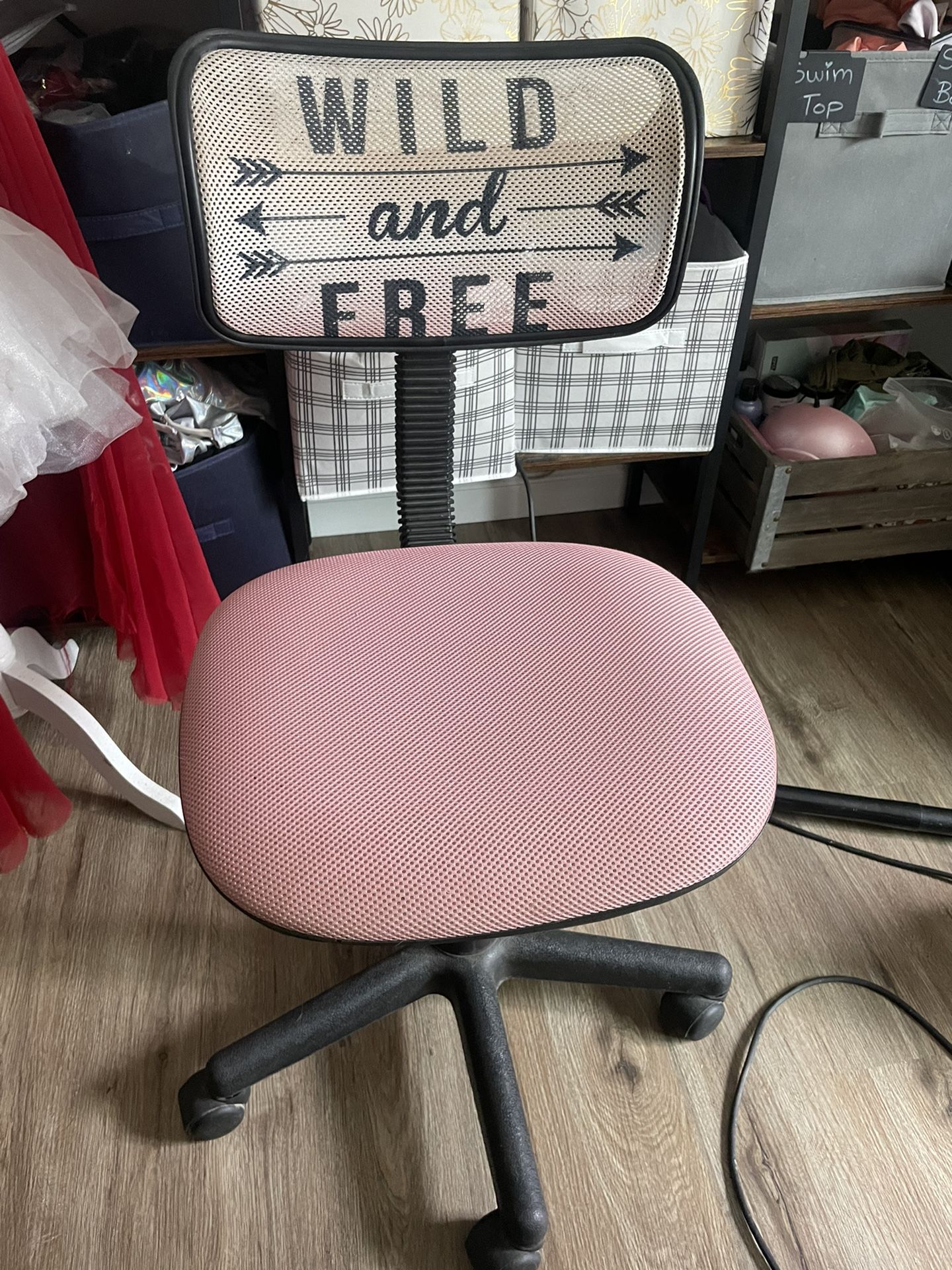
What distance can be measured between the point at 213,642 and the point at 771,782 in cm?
48

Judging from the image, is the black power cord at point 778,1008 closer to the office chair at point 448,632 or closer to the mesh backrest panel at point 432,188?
the office chair at point 448,632

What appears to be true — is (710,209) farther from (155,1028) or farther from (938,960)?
(155,1028)

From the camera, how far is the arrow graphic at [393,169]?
0.77 m

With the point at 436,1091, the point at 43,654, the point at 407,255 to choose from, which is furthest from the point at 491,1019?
the point at 43,654

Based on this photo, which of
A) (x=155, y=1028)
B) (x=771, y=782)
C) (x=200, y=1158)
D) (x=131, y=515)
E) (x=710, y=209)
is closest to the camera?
(x=771, y=782)

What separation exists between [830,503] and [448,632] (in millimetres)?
879

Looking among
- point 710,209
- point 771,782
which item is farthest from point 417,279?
point 710,209

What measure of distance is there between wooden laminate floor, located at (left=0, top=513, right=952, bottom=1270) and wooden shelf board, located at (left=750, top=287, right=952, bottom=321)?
0.67 metres

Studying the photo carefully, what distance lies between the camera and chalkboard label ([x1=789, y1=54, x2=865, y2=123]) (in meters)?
1.11

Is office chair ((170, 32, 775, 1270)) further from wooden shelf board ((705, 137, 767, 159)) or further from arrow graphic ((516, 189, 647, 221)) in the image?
wooden shelf board ((705, 137, 767, 159))

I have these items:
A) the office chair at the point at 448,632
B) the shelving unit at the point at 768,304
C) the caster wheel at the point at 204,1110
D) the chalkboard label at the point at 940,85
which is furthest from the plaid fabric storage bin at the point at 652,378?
the caster wheel at the point at 204,1110

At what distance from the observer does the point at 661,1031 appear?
1.06 metres

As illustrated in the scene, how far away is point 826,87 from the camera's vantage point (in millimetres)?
1132

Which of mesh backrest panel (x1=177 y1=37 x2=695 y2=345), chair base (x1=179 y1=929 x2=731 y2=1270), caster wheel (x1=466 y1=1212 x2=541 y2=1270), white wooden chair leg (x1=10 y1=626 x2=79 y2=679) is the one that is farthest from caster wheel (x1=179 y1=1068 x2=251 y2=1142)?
mesh backrest panel (x1=177 y1=37 x2=695 y2=345)
